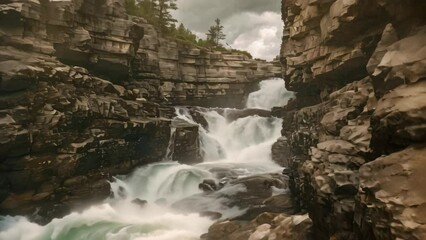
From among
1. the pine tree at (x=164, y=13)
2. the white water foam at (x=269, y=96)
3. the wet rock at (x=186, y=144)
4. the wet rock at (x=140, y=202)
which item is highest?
the pine tree at (x=164, y=13)

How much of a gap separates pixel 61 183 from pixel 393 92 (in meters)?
18.7

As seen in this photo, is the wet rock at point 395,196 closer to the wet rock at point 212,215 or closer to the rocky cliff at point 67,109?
the wet rock at point 212,215

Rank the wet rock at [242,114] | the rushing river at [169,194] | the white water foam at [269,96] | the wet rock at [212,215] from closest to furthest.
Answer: the rushing river at [169,194] → the wet rock at [212,215] → the wet rock at [242,114] → the white water foam at [269,96]

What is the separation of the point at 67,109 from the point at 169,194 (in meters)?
8.75

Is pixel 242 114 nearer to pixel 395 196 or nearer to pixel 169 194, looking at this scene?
pixel 169 194

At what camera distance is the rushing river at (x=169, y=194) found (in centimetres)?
1684

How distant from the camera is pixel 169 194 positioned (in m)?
22.8

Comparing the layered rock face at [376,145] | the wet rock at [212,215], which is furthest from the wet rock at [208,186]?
the layered rock face at [376,145]

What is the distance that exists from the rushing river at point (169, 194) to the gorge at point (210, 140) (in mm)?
115

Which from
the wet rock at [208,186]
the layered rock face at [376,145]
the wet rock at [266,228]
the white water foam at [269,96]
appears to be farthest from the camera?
the white water foam at [269,96]

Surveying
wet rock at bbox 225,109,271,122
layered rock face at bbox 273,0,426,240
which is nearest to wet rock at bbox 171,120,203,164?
wet rock at bbox 225,109,271,122

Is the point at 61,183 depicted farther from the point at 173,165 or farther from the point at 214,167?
the point at 214,167

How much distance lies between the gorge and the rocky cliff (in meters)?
0.09

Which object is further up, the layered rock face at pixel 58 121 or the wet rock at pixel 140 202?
the layered rock face at pixel 58 121
